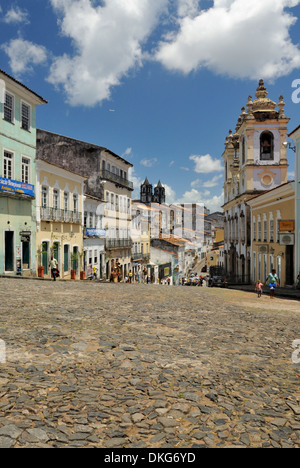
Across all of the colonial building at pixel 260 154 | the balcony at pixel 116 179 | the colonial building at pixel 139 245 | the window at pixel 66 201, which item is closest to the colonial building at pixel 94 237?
the balcony at pixel 116 179

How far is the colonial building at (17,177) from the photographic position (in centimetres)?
2092

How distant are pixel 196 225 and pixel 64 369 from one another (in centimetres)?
12992

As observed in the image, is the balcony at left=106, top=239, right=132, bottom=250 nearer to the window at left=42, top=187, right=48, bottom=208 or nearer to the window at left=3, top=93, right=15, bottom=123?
the window at left=42, top=187, right=48, bottom=208

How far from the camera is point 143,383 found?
5.70 meters

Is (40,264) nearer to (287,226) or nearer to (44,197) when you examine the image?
(44,197)

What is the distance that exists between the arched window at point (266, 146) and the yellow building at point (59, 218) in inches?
815

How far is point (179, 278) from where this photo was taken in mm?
67562

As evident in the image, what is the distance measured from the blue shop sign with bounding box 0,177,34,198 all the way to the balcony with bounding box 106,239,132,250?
673 inches

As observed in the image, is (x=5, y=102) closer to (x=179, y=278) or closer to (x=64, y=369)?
(x=64, y=369)

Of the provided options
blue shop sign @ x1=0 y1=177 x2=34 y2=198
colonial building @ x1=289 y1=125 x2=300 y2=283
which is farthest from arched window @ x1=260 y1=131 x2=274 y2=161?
blue shop sign @ x1=0 y1=177 x2=34 y2=198

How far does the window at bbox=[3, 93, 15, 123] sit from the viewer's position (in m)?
21.1

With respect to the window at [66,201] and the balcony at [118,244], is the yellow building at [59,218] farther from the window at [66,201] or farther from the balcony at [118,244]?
the balcony at [118,244]

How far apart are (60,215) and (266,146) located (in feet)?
81.8
